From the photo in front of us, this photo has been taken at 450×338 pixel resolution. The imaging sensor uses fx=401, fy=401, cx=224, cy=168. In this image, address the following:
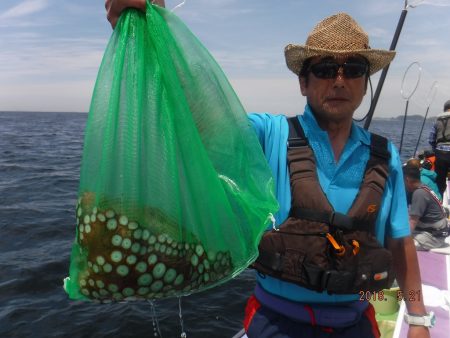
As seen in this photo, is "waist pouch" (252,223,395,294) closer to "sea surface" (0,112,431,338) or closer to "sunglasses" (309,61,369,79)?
"sunglasses" (309,61,369,79)

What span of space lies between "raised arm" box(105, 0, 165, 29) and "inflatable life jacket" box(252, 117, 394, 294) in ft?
2.98

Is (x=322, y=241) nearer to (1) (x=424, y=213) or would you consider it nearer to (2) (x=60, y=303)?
(1) (x=424, y=213)

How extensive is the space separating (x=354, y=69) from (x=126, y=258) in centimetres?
133

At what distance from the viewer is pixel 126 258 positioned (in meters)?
1.17

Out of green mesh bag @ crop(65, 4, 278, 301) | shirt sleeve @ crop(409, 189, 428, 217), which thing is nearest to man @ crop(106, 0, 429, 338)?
green mesh bag @ crop(65, 4, 278, 301)

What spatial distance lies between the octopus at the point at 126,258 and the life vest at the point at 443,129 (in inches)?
330

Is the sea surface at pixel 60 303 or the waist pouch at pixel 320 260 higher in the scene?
the waist pouch at pixel 320 260

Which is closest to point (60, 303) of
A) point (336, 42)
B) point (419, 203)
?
point (419, 203)

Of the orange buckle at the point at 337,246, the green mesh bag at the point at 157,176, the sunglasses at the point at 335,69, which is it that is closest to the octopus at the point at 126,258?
the green mesh bag at the point at 157,176

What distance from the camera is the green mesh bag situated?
A: 120 cm

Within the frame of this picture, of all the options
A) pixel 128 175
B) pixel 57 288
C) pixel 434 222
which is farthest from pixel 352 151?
pixel 57 288

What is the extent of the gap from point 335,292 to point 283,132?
2.50 ft

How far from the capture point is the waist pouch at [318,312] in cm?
176

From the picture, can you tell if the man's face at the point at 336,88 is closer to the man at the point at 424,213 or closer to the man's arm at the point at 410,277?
the man's arm at the point at 410,277
